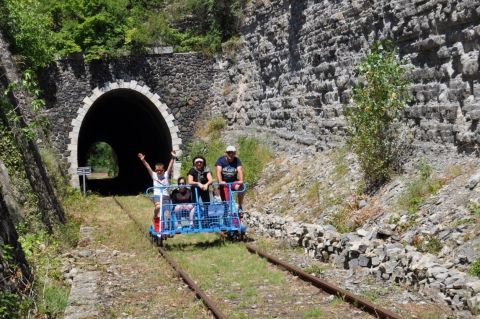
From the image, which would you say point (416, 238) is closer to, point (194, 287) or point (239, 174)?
point (194, 287)

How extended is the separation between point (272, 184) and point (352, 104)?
3.14 metres

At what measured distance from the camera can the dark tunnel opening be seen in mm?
24781

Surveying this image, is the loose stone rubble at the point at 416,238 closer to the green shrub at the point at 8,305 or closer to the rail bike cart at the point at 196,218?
the rail bike cart at the point at 196,218

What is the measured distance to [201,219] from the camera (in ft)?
36.4

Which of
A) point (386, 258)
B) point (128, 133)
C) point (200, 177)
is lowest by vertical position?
point (386, 258)

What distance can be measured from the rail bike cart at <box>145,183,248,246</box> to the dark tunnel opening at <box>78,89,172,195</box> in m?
12.0

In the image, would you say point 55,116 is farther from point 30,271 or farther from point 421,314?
point 421,314

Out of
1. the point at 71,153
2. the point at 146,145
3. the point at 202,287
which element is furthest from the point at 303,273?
the point at 146,145

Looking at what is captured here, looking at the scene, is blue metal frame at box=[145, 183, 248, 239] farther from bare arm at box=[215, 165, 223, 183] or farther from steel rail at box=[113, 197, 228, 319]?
steel rail at box=[113, 197, 228, 319]

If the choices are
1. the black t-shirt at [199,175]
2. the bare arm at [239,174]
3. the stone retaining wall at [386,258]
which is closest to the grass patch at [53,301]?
the stone retaining wall at [386,258]

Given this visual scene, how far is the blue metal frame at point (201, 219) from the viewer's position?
11062 millimetres

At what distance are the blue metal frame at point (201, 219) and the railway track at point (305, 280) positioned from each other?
717mm

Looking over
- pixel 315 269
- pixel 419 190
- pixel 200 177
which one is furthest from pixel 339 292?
pixel 200 177

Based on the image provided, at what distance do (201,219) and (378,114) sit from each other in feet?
11.6
